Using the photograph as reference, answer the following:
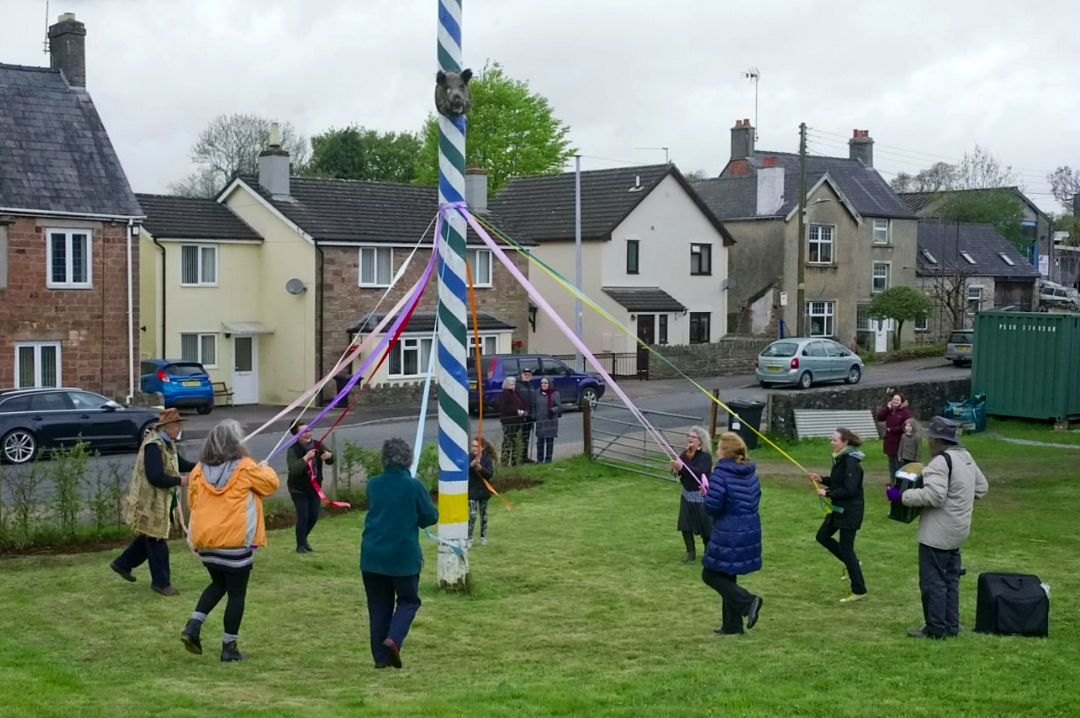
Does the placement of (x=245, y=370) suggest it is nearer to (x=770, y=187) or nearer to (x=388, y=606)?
(x=770, y=187)

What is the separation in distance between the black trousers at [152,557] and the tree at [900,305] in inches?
1653

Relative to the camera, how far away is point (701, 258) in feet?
153

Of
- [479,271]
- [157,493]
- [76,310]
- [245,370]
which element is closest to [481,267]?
[479,271]

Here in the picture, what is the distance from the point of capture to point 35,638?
9.63 metres

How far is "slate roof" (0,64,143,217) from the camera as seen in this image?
30516mm

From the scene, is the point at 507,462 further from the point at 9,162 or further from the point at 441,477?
the point at 9,162

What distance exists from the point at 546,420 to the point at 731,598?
11590 millimetres

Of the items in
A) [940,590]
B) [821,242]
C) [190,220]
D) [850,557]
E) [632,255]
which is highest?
[821,242]

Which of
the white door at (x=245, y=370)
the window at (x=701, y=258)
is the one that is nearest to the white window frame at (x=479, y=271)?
the white door at (x=245, y=370)

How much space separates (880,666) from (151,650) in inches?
212

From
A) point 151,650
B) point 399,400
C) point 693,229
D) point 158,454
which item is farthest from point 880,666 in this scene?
point 693,229

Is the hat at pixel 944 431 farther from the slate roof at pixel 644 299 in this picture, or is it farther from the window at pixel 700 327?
the window at pixel 700 327

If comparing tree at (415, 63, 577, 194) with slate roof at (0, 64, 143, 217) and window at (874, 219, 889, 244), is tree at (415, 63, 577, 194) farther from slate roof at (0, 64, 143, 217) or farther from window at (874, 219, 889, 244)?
slate roof at (0, 64, 143, 217)

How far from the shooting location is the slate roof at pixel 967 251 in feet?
189
